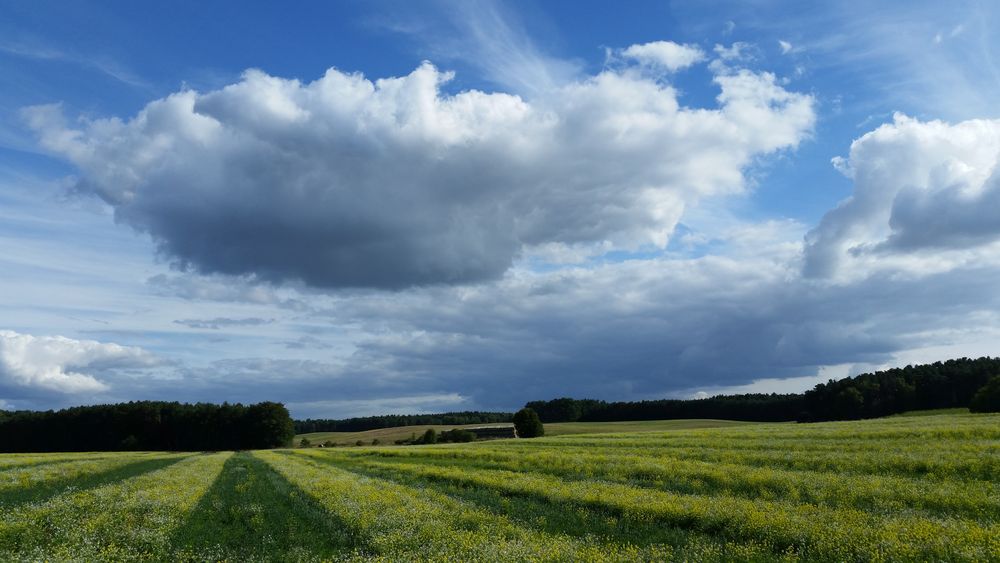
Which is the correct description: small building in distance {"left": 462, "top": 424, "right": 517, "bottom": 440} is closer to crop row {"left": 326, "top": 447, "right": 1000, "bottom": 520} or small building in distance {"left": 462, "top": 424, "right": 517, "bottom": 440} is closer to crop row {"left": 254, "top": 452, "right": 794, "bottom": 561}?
crop row {"left": 326, "top": 447, "right": 1000, "bottom": 520}

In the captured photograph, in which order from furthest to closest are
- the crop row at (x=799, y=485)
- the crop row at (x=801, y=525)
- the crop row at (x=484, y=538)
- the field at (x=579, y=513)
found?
1. the crop row at (x=799, y=485)
2. the field at (x=579, y=513)
3. the crop row at (x=484, y=538)
4. the crop row at (x=801, y=525)

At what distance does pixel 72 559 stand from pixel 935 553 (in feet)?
67.8

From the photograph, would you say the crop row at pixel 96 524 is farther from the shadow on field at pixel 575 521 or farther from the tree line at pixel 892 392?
the tree line at pixel 892 392

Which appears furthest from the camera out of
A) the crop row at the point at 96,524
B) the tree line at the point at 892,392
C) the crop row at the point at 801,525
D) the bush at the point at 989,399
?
the tree line at the point at 892,392

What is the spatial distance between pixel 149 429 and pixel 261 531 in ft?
478

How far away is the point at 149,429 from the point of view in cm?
14138

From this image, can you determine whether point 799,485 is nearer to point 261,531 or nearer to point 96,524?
point 261,531

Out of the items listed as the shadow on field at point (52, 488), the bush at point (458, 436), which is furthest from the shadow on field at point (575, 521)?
the bush at point (458, 436)

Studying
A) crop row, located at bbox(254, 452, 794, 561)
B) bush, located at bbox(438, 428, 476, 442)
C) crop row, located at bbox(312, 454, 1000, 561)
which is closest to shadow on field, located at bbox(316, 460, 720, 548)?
crop row, located at bbox(254, 452, 794, 561)

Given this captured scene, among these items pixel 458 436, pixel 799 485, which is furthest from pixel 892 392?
pixel 799 485

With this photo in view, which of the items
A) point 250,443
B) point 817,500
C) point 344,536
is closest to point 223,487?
point 344,536

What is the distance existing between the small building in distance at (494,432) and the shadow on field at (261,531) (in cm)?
9602

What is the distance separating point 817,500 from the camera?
68.0ft

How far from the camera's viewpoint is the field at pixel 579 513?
15320 millimetres
